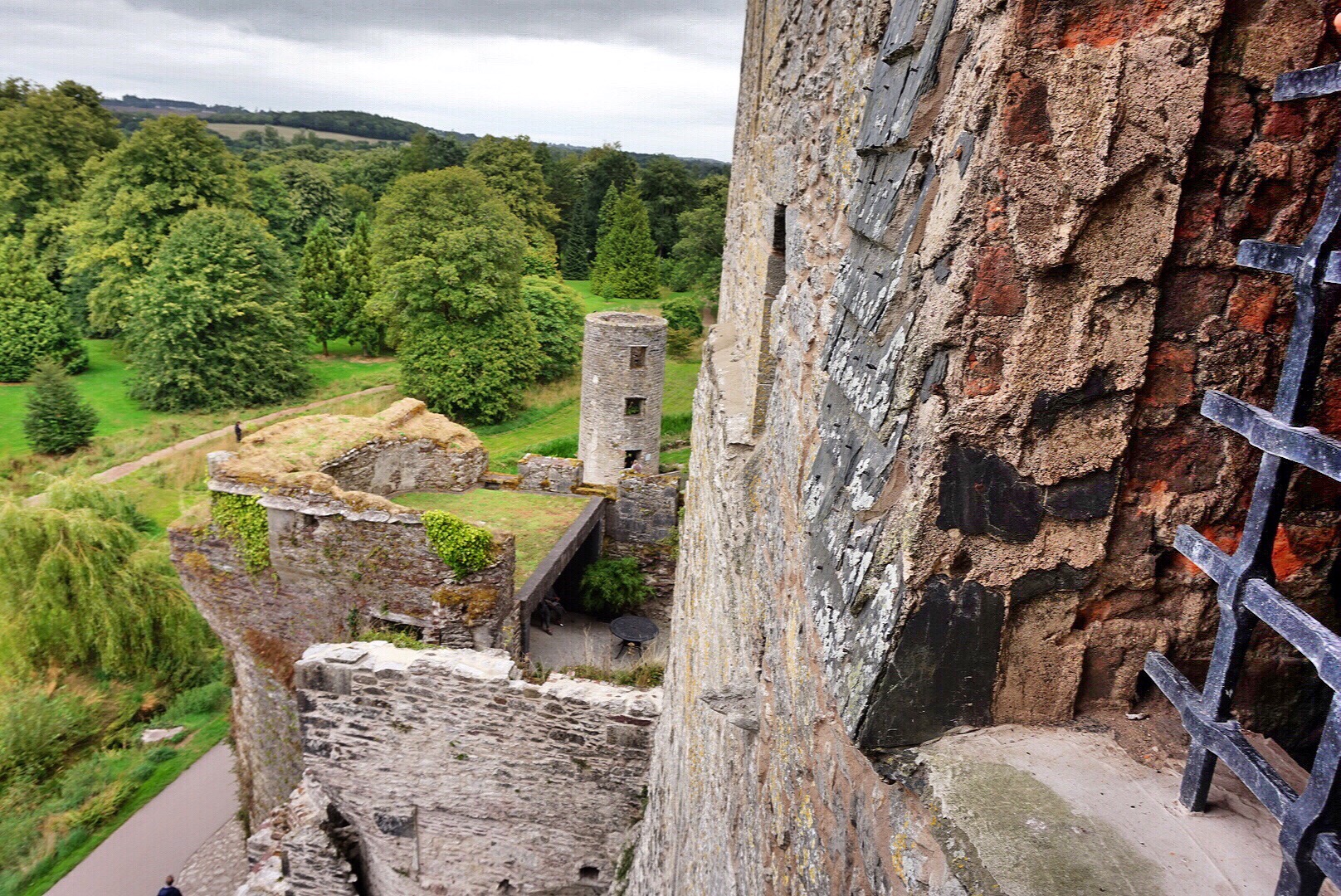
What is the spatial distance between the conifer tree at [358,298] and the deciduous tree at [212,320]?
19.2 ft

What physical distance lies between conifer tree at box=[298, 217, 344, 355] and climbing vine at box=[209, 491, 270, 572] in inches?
964

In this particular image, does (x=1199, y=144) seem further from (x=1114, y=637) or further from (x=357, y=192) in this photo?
(x=357, y=192)

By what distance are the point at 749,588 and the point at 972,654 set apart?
159 cm

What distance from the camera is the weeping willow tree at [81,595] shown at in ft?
40.1

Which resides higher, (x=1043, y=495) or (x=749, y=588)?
(x=1043, y=495)

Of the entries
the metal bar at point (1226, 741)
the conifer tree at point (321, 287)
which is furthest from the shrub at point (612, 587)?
the conifer tree at point (321, 287)

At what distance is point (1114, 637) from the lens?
60.6 inches

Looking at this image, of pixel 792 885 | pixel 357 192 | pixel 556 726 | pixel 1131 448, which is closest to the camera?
pixel 1131 448

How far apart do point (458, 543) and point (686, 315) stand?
82.5ft

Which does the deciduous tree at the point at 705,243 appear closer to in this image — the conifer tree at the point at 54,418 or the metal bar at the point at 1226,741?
the conifer tree at the point at 54,418

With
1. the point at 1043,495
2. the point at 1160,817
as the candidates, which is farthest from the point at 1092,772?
the point at 1043,495

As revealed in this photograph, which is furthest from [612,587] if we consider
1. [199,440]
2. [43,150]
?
[43,150]

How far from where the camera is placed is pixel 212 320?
83.1ft

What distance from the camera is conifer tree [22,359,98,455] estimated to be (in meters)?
22.0
